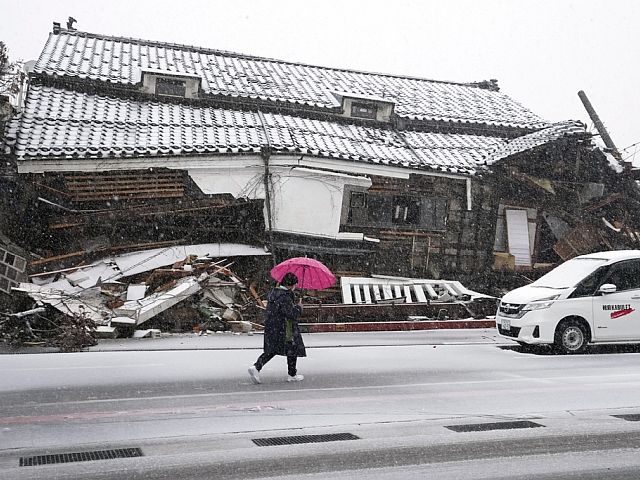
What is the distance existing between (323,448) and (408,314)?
10695 mm

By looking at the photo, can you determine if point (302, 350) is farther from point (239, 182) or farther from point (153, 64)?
point (153, 64)

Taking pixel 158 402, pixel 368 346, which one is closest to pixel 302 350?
pixel 158 402

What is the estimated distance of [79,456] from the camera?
571 cm

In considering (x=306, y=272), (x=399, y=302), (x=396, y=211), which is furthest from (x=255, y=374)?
(x=396, y=211)

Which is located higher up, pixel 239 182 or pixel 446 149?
pixel 446 149

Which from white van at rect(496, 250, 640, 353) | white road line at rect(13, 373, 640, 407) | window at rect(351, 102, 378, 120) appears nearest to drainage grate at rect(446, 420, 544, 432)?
white road line at rect(13, 373, 640, 407)

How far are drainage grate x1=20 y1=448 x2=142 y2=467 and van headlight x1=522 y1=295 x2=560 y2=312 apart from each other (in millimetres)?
8259

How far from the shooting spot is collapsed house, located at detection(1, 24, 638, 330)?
55.5 feet

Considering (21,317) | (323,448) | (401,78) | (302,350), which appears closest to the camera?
(323,448)

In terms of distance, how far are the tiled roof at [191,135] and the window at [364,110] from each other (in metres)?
0.67

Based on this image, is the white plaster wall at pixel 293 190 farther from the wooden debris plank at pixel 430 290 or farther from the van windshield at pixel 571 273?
→ the van windshield at pixel 571 273

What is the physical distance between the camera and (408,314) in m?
16.6

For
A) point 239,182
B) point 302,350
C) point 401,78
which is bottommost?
point 302,350

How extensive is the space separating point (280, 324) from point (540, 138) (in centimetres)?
1418
